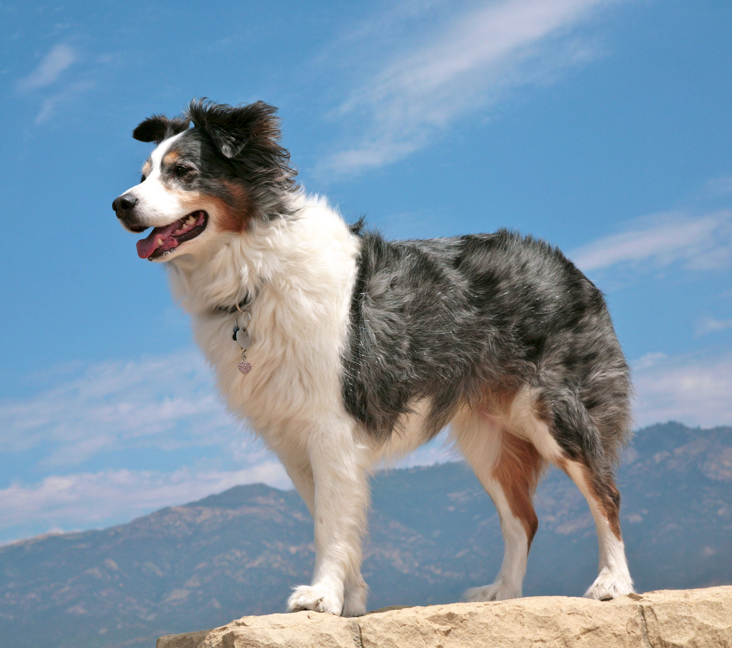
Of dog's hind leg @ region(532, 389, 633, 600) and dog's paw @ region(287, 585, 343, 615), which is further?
dog's hind leg @ region(532, 389, 633, 600)

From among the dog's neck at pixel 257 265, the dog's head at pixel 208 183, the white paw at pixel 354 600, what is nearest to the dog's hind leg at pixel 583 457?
the white paw at pixel 354 600

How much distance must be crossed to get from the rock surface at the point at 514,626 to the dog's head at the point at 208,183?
6.75 ft

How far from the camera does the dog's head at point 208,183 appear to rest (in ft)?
13.6

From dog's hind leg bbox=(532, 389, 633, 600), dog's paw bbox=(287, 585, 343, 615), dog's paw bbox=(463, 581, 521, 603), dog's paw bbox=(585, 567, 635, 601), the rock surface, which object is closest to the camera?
the rock surface

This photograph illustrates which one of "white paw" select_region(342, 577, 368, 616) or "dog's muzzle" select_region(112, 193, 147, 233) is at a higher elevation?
"dog's muzzle" select_region(112, 193, 147, 233)

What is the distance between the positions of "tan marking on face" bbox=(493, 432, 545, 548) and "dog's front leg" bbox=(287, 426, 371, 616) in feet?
4.59

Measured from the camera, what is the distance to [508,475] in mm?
5363

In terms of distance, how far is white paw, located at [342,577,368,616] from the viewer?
170 inches

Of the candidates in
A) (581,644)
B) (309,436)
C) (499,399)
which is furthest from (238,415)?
(581,644)

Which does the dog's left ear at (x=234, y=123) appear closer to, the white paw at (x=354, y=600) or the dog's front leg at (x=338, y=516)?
the dog's front leg at (x=338, y=516)

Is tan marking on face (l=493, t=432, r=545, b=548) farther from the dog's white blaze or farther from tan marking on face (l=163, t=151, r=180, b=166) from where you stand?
tan marking on face (l=163, t=151, r=180, b=166)

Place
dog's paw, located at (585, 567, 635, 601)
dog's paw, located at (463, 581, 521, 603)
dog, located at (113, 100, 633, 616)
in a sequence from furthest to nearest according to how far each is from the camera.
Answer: dog's paw, located at (463, 581, 521, 603) < dog's paw, located at (585, 567, 635, 601) < dog, located at (113, 100, 633, 616)

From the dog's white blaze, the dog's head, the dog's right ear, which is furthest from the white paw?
the dog's right ear

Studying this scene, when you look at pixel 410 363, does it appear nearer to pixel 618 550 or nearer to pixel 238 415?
pixel 238 415
